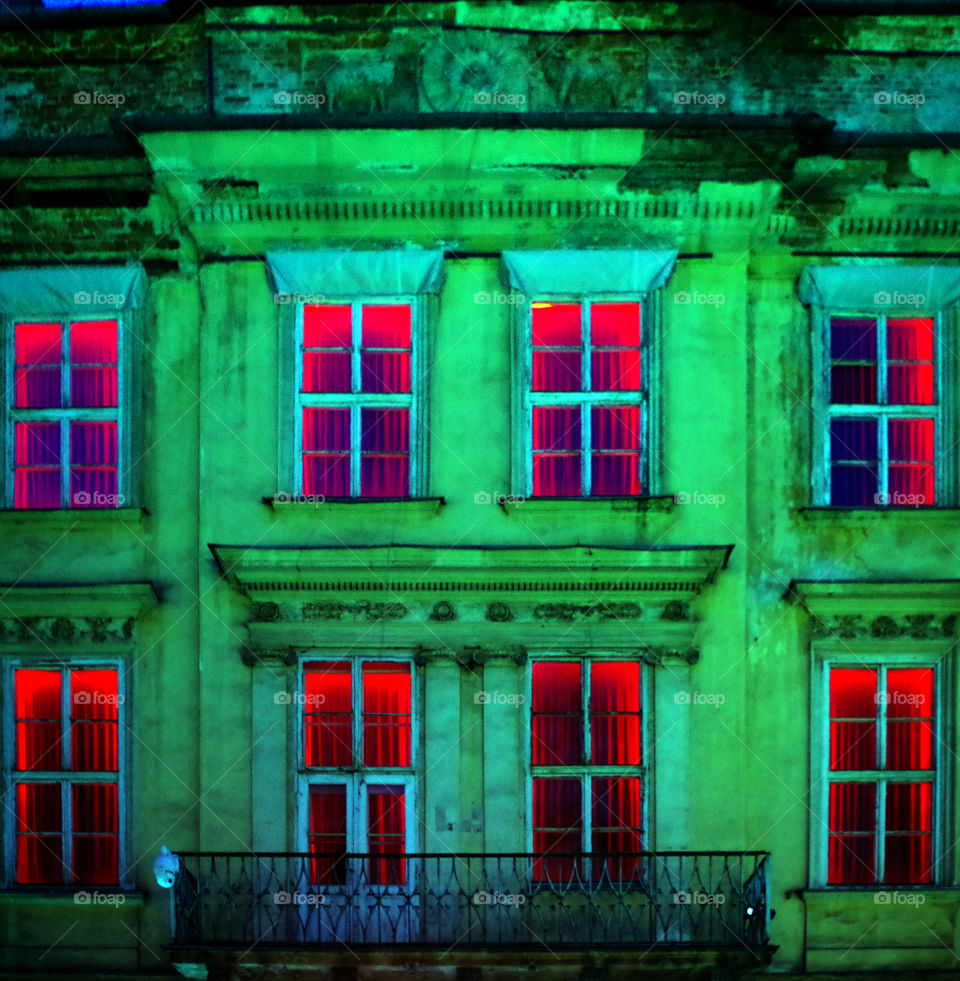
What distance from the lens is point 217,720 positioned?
1026cm

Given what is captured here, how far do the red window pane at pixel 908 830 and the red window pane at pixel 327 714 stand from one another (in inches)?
190

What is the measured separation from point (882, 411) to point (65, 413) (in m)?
Answer: 7.32

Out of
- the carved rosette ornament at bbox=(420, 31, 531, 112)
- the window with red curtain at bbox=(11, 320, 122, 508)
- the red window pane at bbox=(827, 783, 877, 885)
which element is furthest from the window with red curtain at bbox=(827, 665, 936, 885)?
the window with red curtain at bbox=(11, 320, 122, 508)

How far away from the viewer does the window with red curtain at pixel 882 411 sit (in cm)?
1055

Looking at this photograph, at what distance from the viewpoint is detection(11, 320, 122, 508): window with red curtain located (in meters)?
10.6

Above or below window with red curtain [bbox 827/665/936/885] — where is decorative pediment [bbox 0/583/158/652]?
above

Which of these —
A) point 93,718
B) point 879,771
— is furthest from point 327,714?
point 879,771

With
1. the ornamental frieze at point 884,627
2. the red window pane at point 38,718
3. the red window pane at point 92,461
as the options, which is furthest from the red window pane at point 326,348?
the ornamental frieze at point 884,627

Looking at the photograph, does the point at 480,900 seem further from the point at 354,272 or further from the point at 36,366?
the point at 36,366

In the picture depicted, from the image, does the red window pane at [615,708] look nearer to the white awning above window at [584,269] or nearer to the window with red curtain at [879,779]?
the window with red curtain at [879,779]

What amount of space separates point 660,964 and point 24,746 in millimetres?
5849

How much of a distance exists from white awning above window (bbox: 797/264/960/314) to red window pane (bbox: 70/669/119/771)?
7.11 meters

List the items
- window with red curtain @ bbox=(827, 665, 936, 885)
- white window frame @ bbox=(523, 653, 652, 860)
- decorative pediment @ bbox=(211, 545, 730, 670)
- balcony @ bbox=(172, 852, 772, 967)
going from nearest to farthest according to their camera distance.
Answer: balcony @ bbox=(172, 852, 772, 967)
decorative pediment @ bbox=(211, 545, 730, 670)
white window frame @ bbox=(523, 653, 652, 860)
window with red curtain @ bbox=(827, 665, 936, 885)

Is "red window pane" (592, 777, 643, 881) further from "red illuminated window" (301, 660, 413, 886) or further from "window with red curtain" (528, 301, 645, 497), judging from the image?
"window with red curtain" (528, 301, 645, 497)
